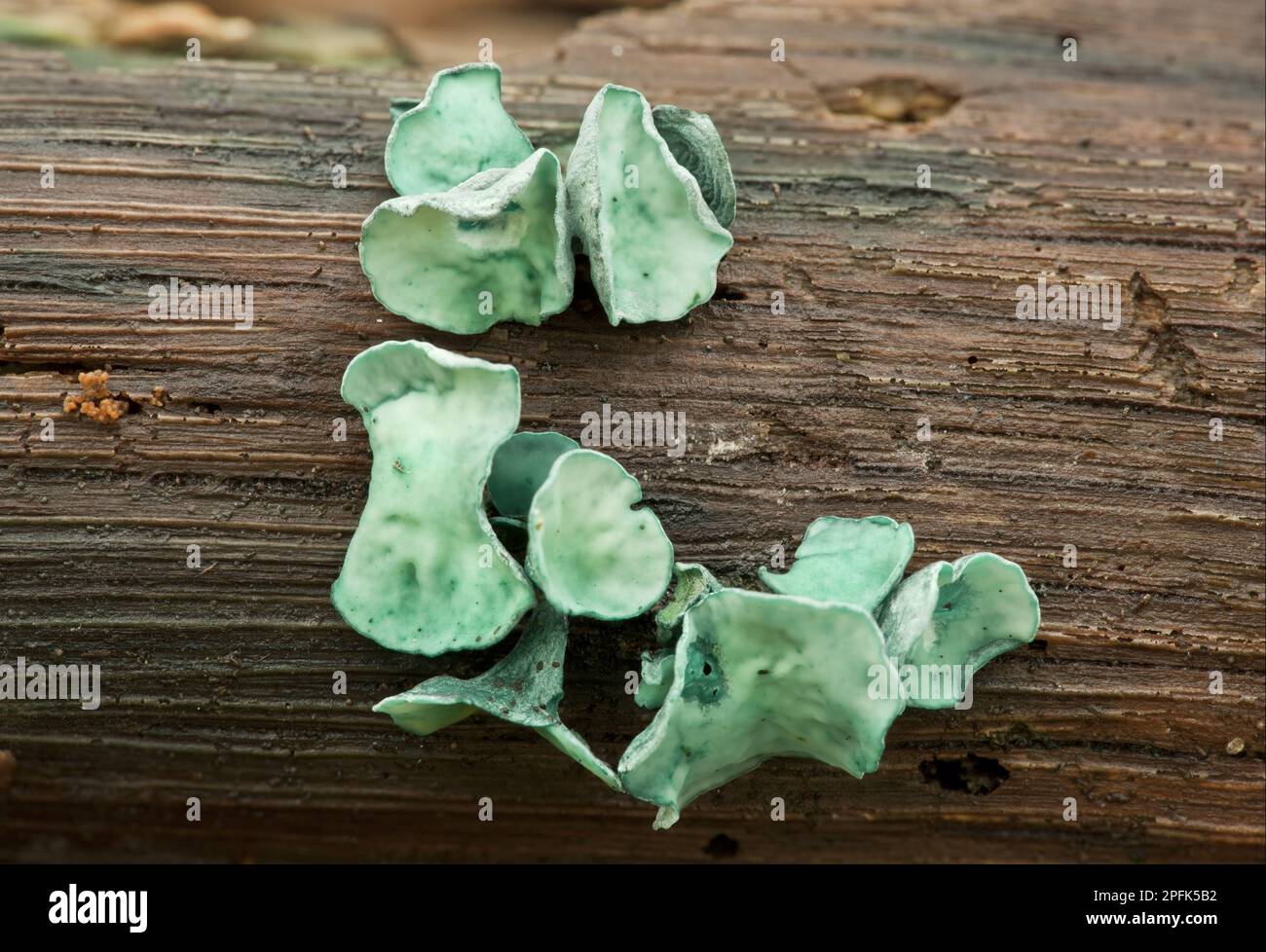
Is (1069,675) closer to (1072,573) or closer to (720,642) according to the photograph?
(1072,573)

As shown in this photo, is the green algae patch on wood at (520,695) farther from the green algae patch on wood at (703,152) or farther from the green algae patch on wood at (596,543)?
the green algae patch on wood at (703,152)

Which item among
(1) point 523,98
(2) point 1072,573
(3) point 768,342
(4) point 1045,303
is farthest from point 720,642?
(1) point 523,98

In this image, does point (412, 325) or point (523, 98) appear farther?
point (523, 98)

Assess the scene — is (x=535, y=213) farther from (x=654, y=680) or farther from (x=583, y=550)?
(x=654, y=680)

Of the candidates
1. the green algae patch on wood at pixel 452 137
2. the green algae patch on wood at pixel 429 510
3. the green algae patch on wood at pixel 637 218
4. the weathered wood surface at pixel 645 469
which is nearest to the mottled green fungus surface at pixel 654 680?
the weathered wood surface at pixel 645 469

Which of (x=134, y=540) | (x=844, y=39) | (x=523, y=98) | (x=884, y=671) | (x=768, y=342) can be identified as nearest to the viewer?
(x=884, y=671)

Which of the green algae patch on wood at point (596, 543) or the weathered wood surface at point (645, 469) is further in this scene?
the weathered wood surface at point (645, 469)

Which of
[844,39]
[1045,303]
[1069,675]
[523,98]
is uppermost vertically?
[844,39]

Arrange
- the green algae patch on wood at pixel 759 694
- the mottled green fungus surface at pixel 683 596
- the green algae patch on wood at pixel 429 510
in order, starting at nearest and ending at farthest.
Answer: the green algae patch on wood at pixel 759 694 → the green algae patch on wood at pixel 429 510 → the mottled green fungus surface at pixel 683 596
